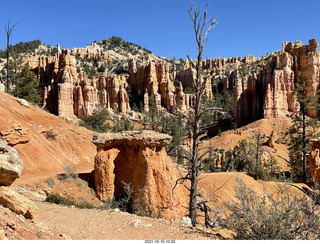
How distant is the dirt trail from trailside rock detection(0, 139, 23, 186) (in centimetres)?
166

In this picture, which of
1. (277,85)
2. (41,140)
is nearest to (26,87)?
(41,140)

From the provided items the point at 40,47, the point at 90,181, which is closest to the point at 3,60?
the point at 40,47

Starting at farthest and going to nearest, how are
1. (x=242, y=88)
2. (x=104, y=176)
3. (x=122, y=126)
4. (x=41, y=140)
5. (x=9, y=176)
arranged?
(x=242, y=88) → (x=122, y=126) → (x=41, y=140) → (x=104, y=176) → (x=9, y=176)

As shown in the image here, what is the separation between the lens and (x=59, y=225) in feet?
22.9

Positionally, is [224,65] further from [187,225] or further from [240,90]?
[187,225]

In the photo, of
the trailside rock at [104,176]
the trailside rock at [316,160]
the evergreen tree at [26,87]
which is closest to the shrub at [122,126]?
the evergreen tree at [26,87]

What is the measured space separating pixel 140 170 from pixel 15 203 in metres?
6.77

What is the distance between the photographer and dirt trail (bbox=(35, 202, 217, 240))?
6215mm

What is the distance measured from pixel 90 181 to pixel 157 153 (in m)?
3.88

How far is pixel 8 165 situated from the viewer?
5.15 m

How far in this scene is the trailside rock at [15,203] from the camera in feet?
17.2

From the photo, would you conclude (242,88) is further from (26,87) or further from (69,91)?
(26,87)

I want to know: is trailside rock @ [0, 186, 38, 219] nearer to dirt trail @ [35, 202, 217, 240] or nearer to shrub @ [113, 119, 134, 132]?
dirt trail @ [35, 202, 217, 240]

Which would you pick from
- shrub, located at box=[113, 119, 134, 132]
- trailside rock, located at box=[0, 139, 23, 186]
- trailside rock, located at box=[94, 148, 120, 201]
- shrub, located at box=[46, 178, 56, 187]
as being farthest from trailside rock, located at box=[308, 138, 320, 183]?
shrub, located at box=[113, 119, 134, 132]
